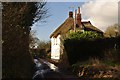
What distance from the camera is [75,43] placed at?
116 ft

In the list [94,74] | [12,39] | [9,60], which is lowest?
[94,74]

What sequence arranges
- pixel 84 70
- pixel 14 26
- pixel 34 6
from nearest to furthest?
pixel 14 26, pixel 34 6, pixel 84 70

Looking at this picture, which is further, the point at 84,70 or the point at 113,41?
Result: the point at 113,41

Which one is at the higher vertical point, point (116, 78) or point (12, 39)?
point (12, 39)

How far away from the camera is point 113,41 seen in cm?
3453

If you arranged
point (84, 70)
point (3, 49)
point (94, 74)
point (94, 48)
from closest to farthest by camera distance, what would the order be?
point (3, 49), point (94, 74), point (84, 70), point (94, 48)

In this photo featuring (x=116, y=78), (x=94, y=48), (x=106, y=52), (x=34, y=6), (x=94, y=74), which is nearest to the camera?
(x=34, y=6)

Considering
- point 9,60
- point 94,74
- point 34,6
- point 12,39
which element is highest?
point 34,6

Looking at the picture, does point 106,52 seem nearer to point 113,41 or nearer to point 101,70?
point 113,41

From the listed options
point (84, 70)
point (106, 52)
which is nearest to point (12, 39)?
point (84, 70)

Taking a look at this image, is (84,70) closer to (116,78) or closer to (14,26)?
(116,78)

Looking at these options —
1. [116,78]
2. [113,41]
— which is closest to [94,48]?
[113,41]

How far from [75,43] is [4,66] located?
24.0 meters

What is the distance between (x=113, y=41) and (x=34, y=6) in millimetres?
18440
